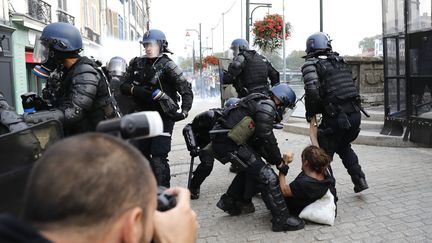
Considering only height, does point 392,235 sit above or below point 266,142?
below

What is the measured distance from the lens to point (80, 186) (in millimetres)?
915

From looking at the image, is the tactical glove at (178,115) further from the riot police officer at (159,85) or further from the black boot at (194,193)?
the black boot at (194,193)

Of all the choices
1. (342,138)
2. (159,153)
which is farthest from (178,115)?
(342,138)

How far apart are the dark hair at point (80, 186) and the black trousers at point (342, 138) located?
3.76 metres

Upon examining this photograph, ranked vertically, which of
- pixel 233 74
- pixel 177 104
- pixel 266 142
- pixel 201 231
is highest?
pixel 233 74

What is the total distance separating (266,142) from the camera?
3881 millimetres

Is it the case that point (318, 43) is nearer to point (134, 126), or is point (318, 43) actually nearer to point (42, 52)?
point (42, 52)

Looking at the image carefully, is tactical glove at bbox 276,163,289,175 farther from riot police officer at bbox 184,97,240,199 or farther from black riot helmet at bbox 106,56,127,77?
black riot helmet at bbox 106,56,127,77

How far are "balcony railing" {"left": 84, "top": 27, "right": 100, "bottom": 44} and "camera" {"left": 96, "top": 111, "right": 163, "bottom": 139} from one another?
897 inches

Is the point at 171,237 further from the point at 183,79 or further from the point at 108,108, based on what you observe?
the point at 183,79

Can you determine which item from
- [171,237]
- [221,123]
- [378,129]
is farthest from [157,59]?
[378,129]

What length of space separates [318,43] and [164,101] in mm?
1716

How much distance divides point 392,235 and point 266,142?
1.27m

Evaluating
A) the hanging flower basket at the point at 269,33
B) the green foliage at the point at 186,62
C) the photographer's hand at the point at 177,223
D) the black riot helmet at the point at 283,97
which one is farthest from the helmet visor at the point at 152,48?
the green foliage at the point at 186,62
